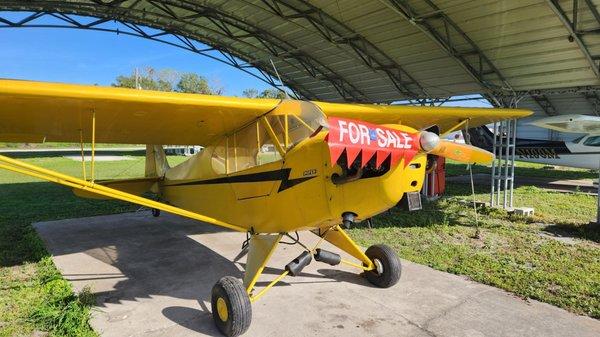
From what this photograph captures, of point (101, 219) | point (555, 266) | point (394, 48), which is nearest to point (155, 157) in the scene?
point (101, 219)

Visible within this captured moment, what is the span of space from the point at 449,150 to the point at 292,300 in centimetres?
245

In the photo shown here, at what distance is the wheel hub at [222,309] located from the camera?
12.8 ft

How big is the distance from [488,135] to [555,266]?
1387cm

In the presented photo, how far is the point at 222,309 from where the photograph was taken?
3.97 m

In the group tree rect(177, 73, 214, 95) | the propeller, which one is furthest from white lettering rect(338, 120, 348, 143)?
tree rect(177, 73, 214, 95)

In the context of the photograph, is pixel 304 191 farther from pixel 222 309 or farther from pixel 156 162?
pixel 156 162

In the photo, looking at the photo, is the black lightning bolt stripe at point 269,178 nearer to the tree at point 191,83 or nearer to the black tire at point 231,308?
the black tire at point 231,308

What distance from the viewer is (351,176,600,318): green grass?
5137 mm

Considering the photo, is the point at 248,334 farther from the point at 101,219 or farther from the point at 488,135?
the point at 488,135

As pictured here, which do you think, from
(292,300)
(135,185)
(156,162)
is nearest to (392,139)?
(292,300)

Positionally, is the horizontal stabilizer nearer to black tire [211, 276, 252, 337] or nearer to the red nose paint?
black tire [211, 276, 252, 337]

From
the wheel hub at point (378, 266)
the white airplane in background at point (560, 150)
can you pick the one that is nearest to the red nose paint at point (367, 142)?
the wheel hub at point (378, 266)

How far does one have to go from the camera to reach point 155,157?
27.8 feet

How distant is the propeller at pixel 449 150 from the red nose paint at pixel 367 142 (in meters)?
0.11
